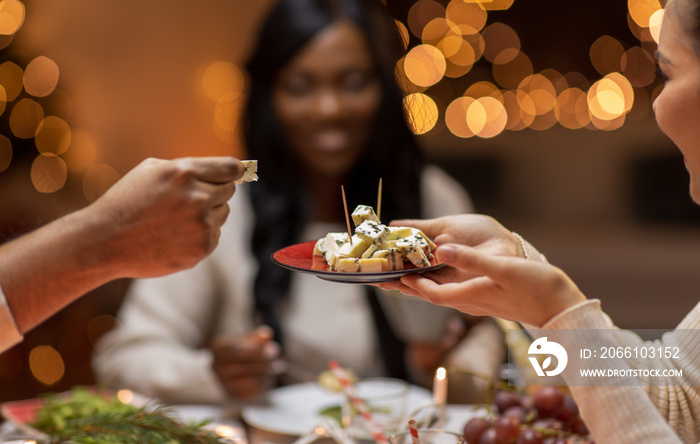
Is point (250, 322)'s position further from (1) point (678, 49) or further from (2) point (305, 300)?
(1) point (678, 49)

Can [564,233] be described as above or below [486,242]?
below

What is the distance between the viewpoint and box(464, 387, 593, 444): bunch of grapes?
0.98 m

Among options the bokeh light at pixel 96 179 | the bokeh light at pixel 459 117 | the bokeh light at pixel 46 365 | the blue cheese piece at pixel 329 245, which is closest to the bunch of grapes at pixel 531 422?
the blue cheese piece at pixel 329 245

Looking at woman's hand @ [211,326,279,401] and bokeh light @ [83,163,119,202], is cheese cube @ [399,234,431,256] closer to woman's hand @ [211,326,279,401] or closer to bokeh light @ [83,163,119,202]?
woman's hand @ [211,326,279,401]

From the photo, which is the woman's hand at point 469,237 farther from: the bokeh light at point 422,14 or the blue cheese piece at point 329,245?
the bokeh light at point 422,14

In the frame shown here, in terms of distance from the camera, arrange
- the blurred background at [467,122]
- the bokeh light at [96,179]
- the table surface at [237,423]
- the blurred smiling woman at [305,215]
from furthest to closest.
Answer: the bokeh light at [96,179]
the blurred background at [467,122]
the blurred smiling woman at [305,215]
the table surface at [237,423]

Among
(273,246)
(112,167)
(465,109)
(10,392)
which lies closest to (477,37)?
(465,109)

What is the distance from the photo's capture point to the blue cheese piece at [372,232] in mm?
1034

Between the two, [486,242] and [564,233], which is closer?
[486,242]

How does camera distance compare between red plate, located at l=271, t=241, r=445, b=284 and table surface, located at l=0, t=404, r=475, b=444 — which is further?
table surface, located at l=0, t=404, r=475, b=444

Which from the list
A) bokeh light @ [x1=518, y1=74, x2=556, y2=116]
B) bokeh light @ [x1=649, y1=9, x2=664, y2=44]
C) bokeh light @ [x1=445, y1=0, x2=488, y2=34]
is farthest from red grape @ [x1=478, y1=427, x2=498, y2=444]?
bokeh light @ [x1=518, y1=74, x2=556, y2=116]

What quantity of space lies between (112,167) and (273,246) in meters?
2.60

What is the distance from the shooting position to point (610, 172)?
500 centimetres

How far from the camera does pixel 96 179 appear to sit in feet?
13.4
